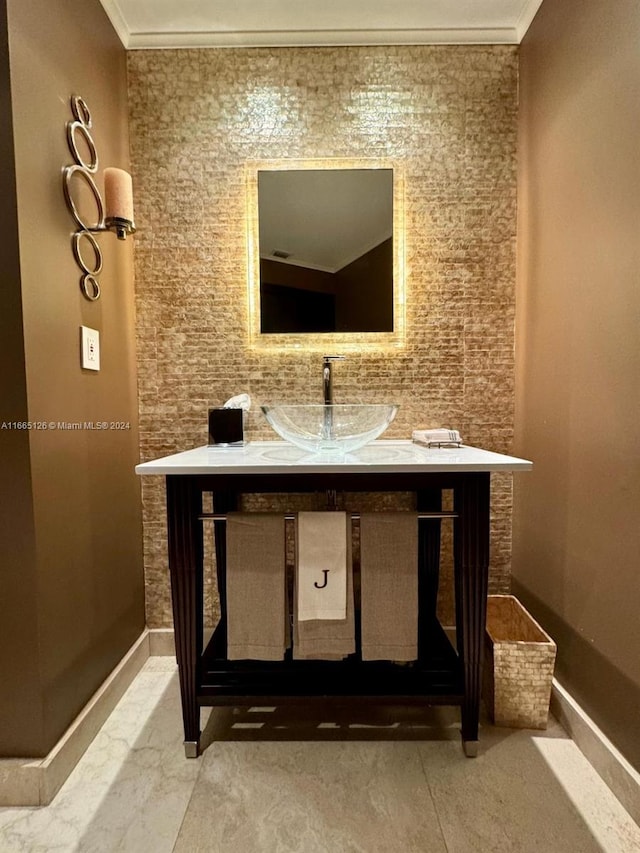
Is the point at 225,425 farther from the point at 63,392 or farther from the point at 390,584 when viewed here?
the point at 390,584

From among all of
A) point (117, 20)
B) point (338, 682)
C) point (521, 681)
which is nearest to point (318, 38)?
point (117, 20)

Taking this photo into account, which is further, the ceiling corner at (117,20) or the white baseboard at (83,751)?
the ceiling corner at (117,20)

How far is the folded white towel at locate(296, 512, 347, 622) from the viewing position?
1081 mm

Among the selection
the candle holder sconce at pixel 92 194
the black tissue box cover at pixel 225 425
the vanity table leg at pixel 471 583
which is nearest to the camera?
the vanity table leg at pixel 471 583

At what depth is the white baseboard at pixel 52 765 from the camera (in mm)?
1013

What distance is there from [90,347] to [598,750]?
180 cm

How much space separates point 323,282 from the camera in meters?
1.53

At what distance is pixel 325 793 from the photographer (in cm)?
103

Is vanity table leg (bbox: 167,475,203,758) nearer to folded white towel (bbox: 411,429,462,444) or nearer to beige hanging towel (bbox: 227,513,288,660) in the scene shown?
beige hanging towel (bbox: 227,513,288,660)

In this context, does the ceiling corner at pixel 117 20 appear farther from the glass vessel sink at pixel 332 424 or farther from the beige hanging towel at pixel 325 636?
the beige hanging towel at pixel 325 636

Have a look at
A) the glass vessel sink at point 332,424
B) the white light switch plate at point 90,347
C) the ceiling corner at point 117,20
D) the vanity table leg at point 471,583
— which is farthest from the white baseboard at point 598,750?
the ceiling corner at point 117,20

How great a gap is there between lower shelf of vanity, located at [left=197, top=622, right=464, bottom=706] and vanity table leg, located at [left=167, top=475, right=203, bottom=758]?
41mm

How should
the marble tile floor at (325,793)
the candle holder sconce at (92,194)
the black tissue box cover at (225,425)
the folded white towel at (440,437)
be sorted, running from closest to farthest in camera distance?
the marble tile floor at (325,793), the candle holder sconce at (92,194), the folded white towel at (440,437), the black tissue box cover at (225,425)

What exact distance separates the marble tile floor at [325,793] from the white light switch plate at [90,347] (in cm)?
111
